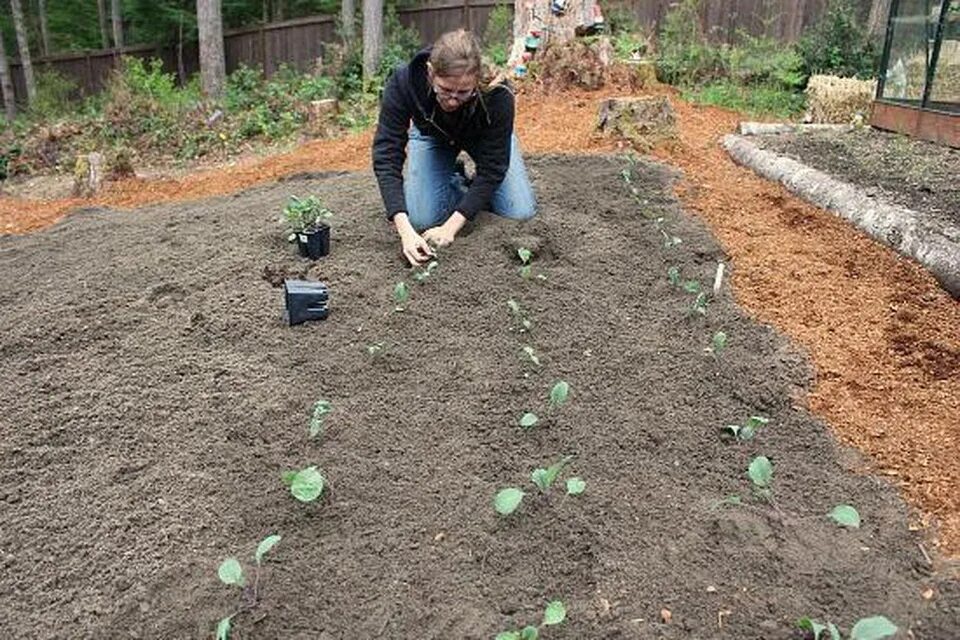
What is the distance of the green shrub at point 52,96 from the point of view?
512 inches

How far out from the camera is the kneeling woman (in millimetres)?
3406

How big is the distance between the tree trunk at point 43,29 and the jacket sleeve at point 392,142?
70.3 feet

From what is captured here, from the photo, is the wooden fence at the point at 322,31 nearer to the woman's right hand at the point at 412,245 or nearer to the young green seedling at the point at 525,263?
the young green seedling at the point at 525,263

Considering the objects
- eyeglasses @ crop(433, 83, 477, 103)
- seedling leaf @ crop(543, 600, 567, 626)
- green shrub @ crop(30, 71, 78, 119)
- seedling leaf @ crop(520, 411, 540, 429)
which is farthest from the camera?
green shrub @ crop(30, 71, 78, 119)

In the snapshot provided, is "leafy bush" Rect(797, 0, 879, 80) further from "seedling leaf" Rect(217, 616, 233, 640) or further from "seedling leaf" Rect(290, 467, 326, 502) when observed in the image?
"seedling leaf" Rect(217, 616, 233, 640)

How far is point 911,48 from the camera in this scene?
619 cm

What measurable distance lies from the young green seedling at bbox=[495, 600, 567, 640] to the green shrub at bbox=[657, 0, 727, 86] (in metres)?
7.89

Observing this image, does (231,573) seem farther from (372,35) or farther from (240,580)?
(372,35)

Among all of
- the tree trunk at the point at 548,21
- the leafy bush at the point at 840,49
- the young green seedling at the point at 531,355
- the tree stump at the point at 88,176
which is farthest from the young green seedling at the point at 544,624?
the leafy bush at the point at 840,49

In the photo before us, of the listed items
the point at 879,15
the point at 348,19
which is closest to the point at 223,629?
the point at 879,15

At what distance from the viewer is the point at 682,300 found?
10.5ft

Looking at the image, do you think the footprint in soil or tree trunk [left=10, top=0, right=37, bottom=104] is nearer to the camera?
the footprint in soil

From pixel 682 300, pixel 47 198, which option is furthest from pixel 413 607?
pixel 47 198

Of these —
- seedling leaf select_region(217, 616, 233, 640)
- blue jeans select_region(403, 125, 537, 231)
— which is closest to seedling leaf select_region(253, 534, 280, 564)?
seedling leaf select_region(217, 616, 233, 640)
